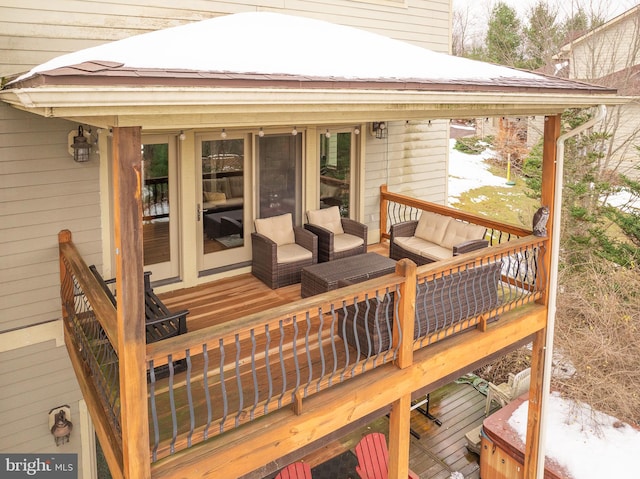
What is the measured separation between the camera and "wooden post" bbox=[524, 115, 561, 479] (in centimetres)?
603

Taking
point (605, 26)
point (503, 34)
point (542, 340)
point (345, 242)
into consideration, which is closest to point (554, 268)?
point (542, 340)

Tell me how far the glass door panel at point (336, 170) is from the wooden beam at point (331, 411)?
3.52m

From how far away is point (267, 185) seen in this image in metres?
7.83

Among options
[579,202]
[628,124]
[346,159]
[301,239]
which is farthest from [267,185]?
[628,124]

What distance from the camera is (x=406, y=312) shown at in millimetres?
4762

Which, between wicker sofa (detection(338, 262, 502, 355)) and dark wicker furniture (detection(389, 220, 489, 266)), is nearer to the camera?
wicker sofa (detection(338, 262, 502, 355))

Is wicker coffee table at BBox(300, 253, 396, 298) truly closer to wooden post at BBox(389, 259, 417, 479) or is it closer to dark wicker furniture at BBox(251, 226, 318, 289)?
dark wicker furniture at BBox(251, 226, 318, 289)

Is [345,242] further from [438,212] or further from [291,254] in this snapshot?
[438,212]

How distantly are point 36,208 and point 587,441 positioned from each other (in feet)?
27.1

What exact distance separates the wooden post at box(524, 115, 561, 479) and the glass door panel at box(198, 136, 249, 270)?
389cm

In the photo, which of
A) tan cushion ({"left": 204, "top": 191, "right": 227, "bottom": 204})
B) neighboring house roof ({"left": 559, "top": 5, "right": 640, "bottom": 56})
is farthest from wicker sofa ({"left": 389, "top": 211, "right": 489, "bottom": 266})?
neighboring house roof ({"left": 559, "top": 5, "right": 640, "bottom": 56})

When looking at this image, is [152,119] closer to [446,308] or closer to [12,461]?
[446,308]

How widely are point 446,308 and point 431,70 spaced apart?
233 cm

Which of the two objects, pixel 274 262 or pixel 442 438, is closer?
pixel 274 262
